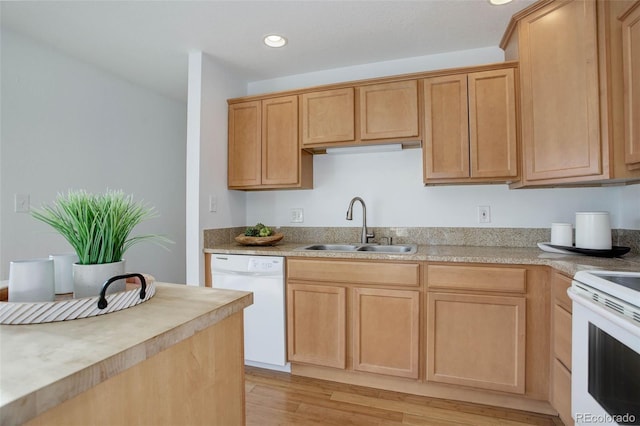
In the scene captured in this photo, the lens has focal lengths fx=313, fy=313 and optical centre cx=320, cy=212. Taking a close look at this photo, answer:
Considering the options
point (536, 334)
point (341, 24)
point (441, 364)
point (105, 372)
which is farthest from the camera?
point (341, 24)

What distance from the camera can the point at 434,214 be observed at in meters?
2.43

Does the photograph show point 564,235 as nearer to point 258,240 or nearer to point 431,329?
point 431,329

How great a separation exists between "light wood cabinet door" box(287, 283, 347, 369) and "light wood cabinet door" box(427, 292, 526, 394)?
56 cm

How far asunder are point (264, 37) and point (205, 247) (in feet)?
5.20

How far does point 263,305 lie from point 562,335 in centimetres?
174

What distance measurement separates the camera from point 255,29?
2086mm

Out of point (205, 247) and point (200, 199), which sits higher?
point (200, 199)

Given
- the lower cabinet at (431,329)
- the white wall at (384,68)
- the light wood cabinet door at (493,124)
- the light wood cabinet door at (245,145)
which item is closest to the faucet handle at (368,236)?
the lower cabinet at (431,329)

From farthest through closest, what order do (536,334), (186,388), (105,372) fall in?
(536,334) → (186,388) → (105,372)

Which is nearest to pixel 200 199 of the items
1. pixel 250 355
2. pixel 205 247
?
pixel 205 247

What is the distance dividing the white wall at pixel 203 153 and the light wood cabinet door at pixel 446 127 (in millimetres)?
1613

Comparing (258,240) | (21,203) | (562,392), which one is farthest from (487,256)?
(21,203)

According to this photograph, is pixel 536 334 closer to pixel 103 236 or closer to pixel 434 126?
pixel 434 126

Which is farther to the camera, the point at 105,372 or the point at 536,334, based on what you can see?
the point at 536,334
